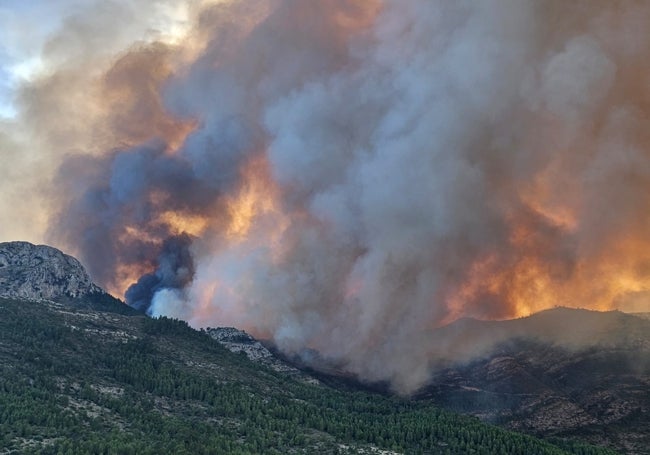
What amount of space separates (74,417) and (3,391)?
89.9ft

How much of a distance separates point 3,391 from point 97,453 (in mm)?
50892

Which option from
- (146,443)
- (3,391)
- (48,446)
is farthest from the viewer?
(3,391)

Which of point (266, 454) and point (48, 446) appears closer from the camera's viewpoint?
point (48, 446)

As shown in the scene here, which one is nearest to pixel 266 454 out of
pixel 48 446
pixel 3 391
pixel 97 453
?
pixel 97 453

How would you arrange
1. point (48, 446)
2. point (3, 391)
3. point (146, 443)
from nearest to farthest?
point (48, 446) < point (146, 443) < point (3, 391)

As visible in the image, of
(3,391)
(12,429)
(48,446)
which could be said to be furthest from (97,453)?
(3,391)

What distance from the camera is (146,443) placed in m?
185

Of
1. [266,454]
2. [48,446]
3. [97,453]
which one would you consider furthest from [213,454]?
[48,446]

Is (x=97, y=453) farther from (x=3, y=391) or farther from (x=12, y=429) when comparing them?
(x=3, y=391)

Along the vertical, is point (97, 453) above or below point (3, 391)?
below

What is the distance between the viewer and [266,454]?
197 metres

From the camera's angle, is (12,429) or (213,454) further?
(213,454)

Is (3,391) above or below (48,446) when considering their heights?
above

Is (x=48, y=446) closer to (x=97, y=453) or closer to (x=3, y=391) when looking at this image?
(x=97, y=453)
